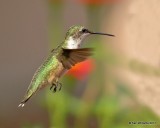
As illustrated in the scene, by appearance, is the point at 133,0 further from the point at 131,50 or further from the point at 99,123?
the point at 99,123

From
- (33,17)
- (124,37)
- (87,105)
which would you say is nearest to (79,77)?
(87,105)

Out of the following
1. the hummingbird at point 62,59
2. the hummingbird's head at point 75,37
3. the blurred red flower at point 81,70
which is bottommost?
the blurred red flower at point 81,70

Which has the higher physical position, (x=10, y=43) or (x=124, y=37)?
(x=124, y=37)

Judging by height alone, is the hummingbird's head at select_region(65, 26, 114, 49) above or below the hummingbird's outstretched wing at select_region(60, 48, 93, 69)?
above

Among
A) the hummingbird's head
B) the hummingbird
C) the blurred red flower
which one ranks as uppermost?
the hummingbird's head

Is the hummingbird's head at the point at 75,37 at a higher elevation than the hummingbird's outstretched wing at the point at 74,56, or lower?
higher

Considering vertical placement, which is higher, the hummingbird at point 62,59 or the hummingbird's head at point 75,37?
the hummingbird's head at point 75,37
